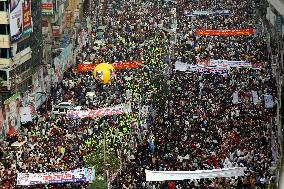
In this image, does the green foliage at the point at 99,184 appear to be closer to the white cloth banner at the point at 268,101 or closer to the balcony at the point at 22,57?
the white cloth banner at the point at 268,101

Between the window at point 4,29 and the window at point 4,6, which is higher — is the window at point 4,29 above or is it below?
below

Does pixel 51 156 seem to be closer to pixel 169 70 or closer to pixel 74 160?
pixel 74 160

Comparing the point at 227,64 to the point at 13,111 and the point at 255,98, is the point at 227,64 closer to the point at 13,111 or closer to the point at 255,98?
the point at 255,98

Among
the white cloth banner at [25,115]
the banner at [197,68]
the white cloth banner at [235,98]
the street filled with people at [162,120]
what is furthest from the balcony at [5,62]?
the white cloth banner at [235,98]

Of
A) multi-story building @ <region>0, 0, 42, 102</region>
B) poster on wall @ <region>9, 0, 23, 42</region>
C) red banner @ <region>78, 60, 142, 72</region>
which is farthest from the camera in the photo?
red banner @ <region>78, 60, 142, 72</region>

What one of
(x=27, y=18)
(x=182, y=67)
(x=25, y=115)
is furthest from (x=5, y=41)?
(x=182, y=67)

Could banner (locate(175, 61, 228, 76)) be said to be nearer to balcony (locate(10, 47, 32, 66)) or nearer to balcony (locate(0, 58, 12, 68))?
balcony (locate(10, 47, 32, 66))

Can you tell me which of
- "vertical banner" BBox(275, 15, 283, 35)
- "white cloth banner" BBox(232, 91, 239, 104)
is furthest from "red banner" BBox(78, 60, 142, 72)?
"white cloth banner" BBox(232, 91, 239, 104)
